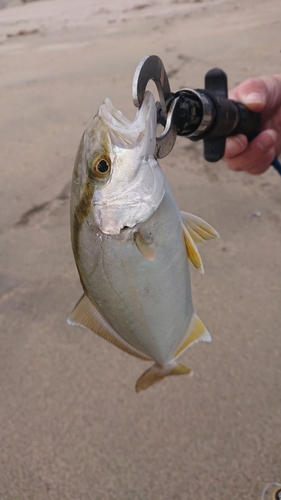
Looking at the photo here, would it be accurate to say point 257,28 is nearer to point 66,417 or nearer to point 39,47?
point 39,47

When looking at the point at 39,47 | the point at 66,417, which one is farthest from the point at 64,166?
the point at 39,47

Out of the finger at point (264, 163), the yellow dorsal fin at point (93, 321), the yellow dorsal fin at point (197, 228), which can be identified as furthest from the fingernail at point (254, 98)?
the yellow dorsal fin at point (93, 321)

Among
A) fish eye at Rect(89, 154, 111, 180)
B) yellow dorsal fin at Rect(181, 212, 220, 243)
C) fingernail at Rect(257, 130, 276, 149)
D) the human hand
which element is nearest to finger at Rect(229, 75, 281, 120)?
the human hand

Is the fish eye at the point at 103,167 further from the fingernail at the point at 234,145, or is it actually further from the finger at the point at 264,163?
A: the finger at the point at 264,163

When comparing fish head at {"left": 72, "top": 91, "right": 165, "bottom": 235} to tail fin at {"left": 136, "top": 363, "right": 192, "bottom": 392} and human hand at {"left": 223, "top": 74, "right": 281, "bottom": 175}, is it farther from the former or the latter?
human hand at {"left": 223, "top": 74, "right": 281, "bottom": 175}

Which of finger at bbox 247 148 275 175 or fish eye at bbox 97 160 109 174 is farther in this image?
finger at bbox 247 148 275 175

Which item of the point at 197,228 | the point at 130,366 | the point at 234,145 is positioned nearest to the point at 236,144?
the point at 234,145
